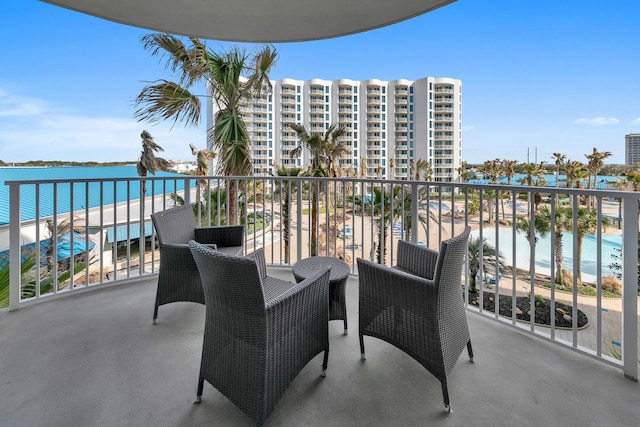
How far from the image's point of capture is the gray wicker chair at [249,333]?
4.09 feet

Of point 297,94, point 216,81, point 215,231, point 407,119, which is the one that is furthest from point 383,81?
point 215,231

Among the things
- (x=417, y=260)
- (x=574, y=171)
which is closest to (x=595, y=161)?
(x=574, y=171)

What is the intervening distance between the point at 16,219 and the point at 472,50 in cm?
3924

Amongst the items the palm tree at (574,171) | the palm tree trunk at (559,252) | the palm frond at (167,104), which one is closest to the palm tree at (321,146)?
the palm frond at (167,104)

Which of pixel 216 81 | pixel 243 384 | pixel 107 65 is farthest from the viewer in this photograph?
pixel 107 65

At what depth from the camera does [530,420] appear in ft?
4.50

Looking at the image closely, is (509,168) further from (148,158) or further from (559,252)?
(148,158)

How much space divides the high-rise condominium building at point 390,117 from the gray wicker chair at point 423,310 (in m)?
43.1

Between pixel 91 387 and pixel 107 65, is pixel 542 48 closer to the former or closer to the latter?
pixel 107 65

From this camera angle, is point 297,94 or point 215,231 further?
point 297,94

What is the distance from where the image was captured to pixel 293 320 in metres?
1.42

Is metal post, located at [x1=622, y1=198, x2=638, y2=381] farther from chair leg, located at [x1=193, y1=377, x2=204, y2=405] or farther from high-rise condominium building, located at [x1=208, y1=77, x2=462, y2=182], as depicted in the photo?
high-rise condominium building, located at [x1=208, y1=77, x2=462, y2=182]

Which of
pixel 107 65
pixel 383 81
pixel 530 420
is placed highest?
pixel 383 81

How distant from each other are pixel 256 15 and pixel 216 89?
293 cm
